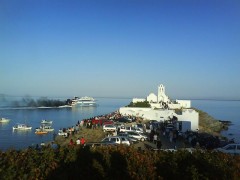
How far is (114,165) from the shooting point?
1138 cm

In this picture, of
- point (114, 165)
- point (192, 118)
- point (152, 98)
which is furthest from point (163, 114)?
point (114, 165)

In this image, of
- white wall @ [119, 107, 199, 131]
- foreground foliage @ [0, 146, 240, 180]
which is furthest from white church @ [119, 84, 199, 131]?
foreground foliage @ [0, 146, 240, 180]

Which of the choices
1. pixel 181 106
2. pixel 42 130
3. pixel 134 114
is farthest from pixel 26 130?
pixel 181 106

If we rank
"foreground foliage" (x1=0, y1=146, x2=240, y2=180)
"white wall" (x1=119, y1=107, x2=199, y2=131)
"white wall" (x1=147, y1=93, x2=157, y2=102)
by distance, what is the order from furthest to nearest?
"white wall" (x1=147, y1=93, x2=157, y2=102) < "white wall" (x1=119, y1=107, x2=199, y2=131) < "foreground foliage" (x1=0, y1=146, x2=240, y2=180)

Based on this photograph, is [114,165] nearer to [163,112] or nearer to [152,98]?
[163,112]

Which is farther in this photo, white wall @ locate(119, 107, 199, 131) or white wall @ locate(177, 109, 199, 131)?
white wall @ locate(119, 107, 199, 131)

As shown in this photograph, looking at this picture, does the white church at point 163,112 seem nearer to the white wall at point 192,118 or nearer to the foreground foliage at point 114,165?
the white wall at point 192,118

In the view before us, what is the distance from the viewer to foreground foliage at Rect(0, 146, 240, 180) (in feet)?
31.7

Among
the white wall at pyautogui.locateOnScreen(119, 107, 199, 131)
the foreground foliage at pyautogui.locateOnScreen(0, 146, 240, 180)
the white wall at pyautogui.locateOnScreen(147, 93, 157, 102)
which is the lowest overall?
the white wall at pyautogui.locateOnScreen(119, 107, 199, 131)

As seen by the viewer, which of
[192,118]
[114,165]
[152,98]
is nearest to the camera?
[114,165]

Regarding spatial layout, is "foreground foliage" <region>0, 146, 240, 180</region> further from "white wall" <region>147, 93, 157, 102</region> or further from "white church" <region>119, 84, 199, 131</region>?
"white wall" <region>147, 93, 157, 102</region>

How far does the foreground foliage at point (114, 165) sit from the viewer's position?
9.65 metres

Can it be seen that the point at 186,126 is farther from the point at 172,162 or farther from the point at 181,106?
the point at 181,106

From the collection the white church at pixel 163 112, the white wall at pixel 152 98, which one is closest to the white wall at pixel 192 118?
the white church at pixel 163 112
